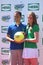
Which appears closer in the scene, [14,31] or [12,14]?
[14,31]

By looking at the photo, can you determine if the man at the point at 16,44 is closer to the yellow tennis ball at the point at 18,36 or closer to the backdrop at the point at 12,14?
the yellow tennis ball at the point at 18,36

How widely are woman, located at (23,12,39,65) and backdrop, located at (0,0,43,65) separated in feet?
2.87

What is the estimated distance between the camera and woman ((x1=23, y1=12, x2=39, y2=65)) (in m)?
4.41

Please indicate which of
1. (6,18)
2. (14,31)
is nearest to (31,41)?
(14,31)

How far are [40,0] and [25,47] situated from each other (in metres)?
1.26

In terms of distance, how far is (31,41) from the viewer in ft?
14.5

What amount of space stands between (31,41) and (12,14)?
3.94ft

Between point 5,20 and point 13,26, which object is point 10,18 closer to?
point 5,20

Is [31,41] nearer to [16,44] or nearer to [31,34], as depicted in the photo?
[31,34]

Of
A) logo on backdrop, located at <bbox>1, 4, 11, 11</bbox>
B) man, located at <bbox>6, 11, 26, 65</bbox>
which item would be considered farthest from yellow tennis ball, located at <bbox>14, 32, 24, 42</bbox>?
logo on backdrop, located at <bbox>1, 4, 11, 11</bbox>

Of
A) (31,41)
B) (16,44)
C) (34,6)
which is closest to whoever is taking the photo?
(31,41)

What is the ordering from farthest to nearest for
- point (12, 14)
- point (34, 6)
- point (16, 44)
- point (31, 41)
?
point (12, 14) < point (34, 6) < point (16, 44) < point (31, 41)

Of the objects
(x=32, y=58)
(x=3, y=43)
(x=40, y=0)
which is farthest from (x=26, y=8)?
(x=32, y=58)

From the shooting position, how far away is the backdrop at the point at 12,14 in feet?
17.4
